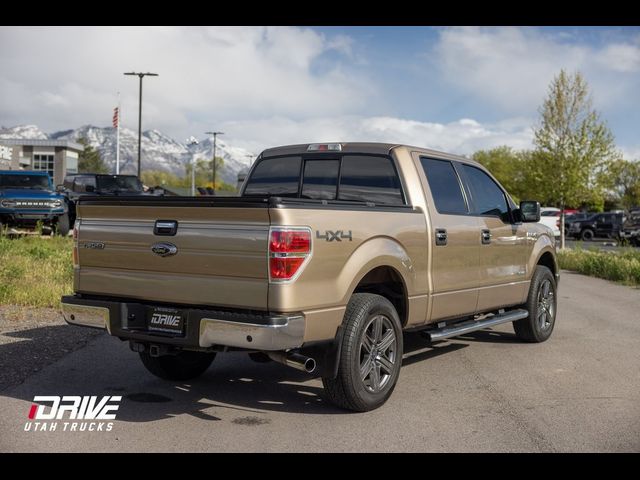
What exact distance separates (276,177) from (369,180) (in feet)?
3.38

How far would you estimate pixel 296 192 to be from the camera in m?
7.09

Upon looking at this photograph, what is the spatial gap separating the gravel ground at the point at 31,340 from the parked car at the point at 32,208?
31.6 feet

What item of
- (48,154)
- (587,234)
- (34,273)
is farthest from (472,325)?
(48,154)

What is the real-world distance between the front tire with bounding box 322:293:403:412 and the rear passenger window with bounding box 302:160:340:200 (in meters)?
1.48

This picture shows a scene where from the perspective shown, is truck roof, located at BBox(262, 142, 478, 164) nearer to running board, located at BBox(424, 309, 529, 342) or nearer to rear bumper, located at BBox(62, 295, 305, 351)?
running board, located at BBox(424, 309, 529, 342)

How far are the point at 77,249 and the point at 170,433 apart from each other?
5.78 ft

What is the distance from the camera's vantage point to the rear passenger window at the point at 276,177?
716cm

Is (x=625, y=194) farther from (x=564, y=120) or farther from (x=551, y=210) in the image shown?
(x=564, y=120)

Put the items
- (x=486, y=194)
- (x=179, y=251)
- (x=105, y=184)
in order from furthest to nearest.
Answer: (x=105, y=184) < (x=486, y=194) < (x=179, y=251)

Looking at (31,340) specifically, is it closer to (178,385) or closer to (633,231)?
(178,385)

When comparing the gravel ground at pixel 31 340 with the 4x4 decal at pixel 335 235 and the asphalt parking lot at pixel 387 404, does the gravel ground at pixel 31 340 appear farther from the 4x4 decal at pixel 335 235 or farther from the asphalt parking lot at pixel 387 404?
the 4x4 decal at pixel 335 235

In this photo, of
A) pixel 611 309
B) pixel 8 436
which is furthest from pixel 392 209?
pixel 611 309

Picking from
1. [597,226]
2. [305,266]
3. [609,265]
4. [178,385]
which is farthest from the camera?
[597,226]

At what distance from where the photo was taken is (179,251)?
5.27 metres
